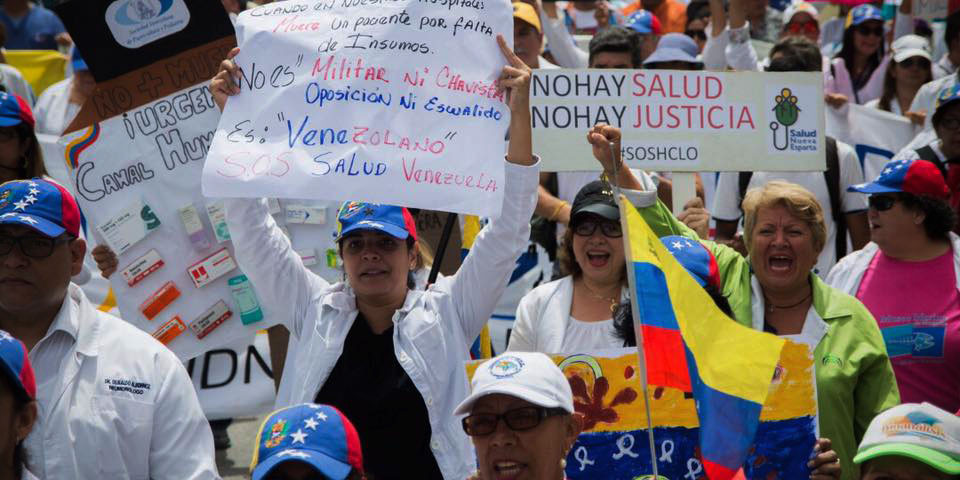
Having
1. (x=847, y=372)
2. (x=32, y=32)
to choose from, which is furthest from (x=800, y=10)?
(x=32, y=32)

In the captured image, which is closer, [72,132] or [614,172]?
[614,172]

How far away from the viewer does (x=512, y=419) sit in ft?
11.9

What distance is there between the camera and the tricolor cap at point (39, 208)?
4.06 meters

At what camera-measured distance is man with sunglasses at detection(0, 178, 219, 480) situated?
3.89m

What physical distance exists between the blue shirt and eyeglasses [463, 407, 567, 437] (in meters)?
9.09

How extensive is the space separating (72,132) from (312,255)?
1174mm

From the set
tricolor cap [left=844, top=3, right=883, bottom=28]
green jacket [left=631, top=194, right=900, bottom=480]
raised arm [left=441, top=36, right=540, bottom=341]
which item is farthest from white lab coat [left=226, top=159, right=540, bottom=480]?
tricolor cap [left=844, top=3, right=883, bottom=28]

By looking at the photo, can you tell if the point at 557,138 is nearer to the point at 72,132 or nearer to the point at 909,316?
the point at 909,316

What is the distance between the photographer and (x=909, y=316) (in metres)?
5.50

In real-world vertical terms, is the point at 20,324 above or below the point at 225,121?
below

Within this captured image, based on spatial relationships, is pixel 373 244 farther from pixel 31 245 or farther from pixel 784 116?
pixel 784 116

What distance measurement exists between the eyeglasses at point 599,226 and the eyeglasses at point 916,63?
4482mm

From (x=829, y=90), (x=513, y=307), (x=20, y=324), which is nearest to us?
(x=20, y=324)

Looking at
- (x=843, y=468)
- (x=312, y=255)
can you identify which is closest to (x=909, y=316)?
(x=843, y=468)
